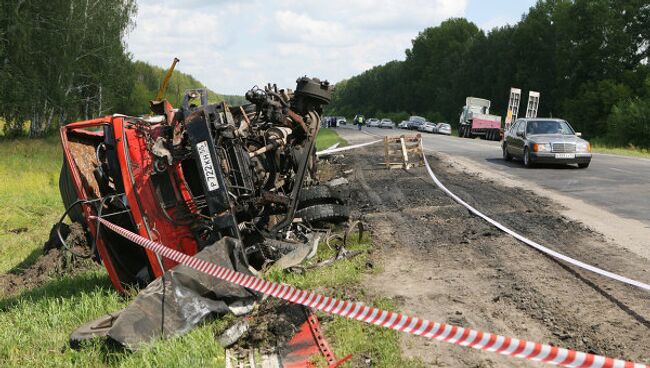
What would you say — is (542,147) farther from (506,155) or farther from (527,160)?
(506,155)

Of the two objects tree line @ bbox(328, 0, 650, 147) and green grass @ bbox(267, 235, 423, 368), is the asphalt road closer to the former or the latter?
green grass @ bbox(267, 235, 423, 368)

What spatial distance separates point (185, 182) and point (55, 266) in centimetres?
314

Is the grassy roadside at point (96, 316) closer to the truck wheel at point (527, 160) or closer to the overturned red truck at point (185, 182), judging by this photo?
the overturned red truck at point (185, 182)

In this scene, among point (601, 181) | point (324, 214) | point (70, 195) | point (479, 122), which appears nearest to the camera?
point (70, 195)

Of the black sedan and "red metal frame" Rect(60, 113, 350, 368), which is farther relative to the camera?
the black sedan

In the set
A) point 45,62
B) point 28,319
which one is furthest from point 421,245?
point 45,62

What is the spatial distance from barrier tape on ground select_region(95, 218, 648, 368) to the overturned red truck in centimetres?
33

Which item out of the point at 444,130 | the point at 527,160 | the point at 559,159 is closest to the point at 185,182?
the point at 559,159

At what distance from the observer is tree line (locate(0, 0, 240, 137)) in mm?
31672

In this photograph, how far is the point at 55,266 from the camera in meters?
8.84

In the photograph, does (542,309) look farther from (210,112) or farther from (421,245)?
(210,112)

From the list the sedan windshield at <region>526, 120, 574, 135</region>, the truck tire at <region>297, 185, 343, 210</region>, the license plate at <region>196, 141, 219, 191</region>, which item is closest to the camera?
the license plate at <region>196, 141, 219, 191</region>

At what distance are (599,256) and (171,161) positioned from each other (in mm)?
5026

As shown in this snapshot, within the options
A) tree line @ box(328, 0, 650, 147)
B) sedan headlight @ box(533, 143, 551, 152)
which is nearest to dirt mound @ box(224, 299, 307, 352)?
sedan headlight @ box(533, 143, 551, 152)
